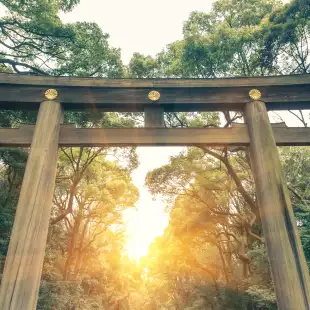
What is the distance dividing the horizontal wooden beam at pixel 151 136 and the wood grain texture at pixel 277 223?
0.85ft

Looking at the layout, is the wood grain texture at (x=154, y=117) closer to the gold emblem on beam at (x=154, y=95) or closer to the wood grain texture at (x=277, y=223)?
the gold emblem on beam at (x=154, y=95)

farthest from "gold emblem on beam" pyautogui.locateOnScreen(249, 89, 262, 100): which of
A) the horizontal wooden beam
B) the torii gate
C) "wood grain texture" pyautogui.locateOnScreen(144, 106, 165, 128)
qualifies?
"wood grain texture" pyautogui.locateOnScreen(144, 106, 165, 128)

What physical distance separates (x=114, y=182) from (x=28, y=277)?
50.6ft

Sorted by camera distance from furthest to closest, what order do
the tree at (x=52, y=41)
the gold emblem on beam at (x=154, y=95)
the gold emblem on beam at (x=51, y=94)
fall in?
the tree at (x=52, y=41), the gold emblem on beam at (x=154, y=95), the gold emblem on beam at (x=51, y=94)

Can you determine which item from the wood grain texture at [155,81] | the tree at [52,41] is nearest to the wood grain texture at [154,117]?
the wood grain texture at [155,81]

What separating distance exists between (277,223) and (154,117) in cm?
249

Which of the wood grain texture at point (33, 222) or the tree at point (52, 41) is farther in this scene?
the tree at point (52, 41)

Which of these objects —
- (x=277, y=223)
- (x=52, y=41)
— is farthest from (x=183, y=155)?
(x=277, y=223)

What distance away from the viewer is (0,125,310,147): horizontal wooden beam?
4.05 metres

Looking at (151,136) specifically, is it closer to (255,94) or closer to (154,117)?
(154,117)

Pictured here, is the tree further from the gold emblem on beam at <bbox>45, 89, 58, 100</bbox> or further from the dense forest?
the gold emblem on beam at <bbox>45, 89, 58, 100</bbox>

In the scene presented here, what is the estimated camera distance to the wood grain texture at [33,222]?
301cm

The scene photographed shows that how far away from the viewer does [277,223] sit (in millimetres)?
3373

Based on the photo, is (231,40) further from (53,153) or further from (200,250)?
(200,250)
